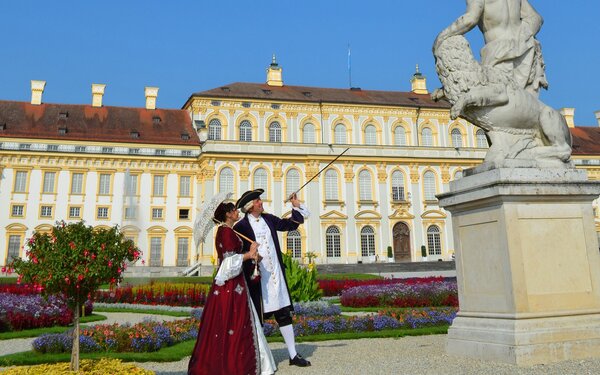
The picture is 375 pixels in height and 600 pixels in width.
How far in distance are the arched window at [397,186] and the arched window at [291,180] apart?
776 cm

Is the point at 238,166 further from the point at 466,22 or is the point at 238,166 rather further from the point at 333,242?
the point at 466,22

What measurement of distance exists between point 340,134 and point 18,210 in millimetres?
24289

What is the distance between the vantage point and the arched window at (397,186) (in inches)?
1586

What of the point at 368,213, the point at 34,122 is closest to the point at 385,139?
the point at 368,213

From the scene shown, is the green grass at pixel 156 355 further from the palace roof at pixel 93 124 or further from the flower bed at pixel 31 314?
the palace roof at pixel 93 124

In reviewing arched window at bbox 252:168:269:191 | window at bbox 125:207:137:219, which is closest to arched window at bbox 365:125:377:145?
arched window at bbox 252:168:269:191

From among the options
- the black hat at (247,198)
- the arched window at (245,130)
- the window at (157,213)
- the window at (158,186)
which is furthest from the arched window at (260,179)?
the black hat at (247,198)

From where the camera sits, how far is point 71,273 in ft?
13.4

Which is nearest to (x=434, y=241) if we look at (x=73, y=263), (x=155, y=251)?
(x=155, y=251)

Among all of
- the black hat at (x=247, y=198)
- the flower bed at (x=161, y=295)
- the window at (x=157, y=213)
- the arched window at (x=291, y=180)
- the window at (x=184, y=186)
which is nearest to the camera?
the black hat at (x=247, y=198)

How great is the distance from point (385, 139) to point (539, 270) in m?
37.6

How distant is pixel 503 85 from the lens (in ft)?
18.2

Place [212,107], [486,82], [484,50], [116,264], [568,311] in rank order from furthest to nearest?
[212,107], [484,50], [486,82], [568,311], [116,264]

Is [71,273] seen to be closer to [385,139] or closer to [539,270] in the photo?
[539,270]
